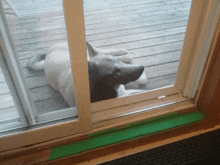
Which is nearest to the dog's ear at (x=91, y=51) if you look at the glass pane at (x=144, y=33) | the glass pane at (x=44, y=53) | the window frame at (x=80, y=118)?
the glass pane at (x=44, y=53)

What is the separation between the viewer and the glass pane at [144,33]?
1634 millimetres

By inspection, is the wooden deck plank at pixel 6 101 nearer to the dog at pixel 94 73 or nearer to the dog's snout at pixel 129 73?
the dog at pixel 94 73

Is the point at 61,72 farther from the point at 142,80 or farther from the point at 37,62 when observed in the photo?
the point at 142,80

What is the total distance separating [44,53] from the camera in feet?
5.19

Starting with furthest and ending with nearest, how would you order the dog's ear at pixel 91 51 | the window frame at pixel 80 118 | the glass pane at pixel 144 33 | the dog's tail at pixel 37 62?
the glass pane at pixel 144 33 → the dog's tail at pixel 37 62 → the dog's ear at pixel 91 51 → the window frame at pixel 80 118

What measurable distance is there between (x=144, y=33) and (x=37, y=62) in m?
1.09

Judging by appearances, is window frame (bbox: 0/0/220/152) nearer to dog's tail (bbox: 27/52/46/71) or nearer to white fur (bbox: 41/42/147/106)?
white fur (bbox: 41/42/147/106)

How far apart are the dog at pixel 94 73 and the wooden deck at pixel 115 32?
0.06 m

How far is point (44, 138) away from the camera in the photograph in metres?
0.97

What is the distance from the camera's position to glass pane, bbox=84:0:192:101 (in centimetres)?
163

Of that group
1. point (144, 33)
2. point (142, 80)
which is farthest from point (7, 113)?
point (144, 33)

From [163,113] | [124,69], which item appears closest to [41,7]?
[124,69]

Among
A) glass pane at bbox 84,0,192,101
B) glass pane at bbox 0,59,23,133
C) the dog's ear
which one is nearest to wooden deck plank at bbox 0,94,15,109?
glass pane at bbox 0,59,23,133

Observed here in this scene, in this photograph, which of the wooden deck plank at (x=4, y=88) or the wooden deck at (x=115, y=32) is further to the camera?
the wooden deck at (x=115, y=32)
